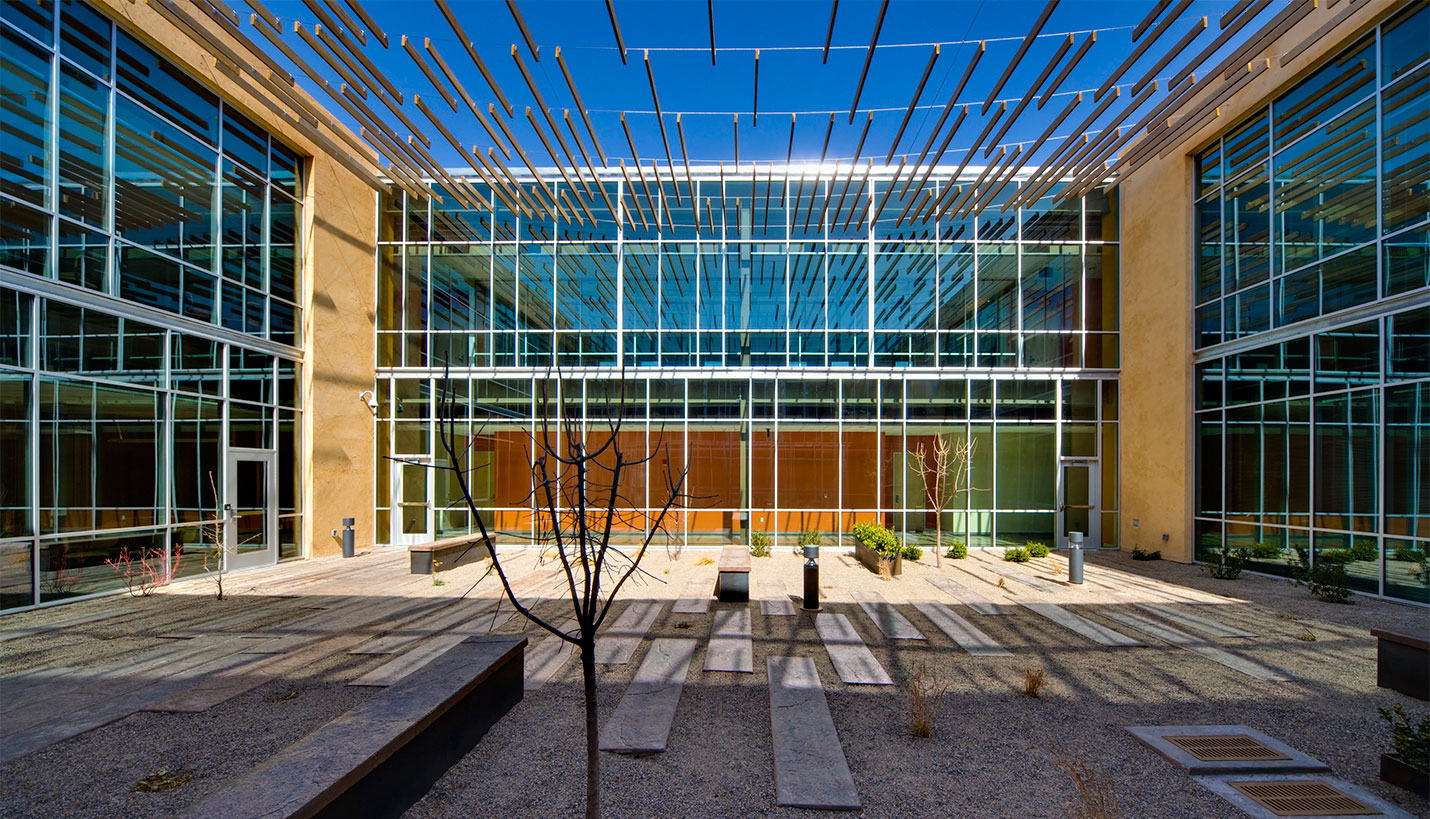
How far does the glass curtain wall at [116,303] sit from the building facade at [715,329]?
52mm

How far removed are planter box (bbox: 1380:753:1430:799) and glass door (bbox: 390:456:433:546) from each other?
723 inches

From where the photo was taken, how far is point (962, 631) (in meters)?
9.09

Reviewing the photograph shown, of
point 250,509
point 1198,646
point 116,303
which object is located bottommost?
point 1198,646

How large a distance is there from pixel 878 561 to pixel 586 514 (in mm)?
8140

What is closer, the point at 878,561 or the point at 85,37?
the point at 85,37

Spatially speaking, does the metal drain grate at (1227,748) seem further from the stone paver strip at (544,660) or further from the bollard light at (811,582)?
the stone paver strip at (544,660)

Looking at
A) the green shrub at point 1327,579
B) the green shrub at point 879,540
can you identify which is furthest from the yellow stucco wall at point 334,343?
the green shrub at point 1327,579

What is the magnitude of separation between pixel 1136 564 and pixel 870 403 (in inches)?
290

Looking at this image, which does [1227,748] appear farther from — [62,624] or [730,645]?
[62,624]

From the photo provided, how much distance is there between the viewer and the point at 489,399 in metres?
18.1

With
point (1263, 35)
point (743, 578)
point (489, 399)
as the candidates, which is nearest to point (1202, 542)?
point (1263, 35)

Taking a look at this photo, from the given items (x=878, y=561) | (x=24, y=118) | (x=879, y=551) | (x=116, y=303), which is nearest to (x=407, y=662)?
(x=116, y=303)

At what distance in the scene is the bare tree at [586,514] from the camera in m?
3.18

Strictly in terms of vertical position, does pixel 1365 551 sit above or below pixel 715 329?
below
